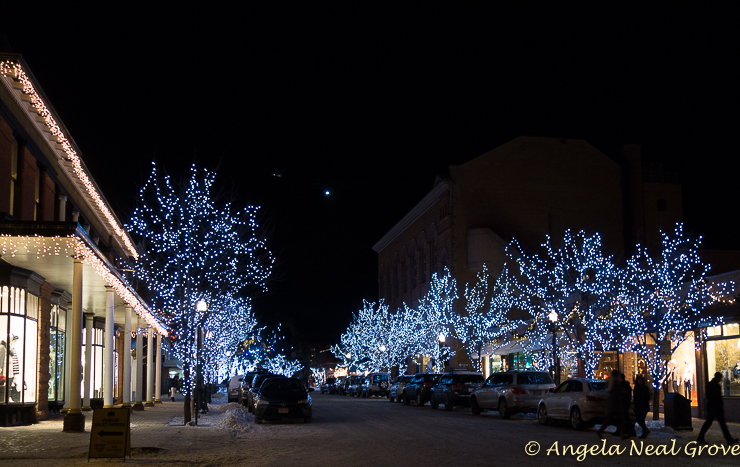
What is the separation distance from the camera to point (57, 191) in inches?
1031

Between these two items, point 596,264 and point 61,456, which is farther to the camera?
point 596,264

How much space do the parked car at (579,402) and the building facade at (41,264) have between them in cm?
1298

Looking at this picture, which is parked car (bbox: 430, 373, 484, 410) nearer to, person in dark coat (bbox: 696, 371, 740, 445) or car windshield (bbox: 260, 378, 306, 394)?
car windshield (bbox: 260, 378, 306, 394)

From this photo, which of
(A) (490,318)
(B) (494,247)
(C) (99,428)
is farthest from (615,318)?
(B) (494,247)

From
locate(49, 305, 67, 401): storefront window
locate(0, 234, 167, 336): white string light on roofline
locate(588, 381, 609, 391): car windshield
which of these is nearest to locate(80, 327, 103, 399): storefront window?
locate(49, 305, 67, 401): storefront window

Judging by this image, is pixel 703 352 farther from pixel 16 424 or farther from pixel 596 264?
pixel 16 424

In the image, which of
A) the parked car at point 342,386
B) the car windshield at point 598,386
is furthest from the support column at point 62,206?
the parked car at point 342,386

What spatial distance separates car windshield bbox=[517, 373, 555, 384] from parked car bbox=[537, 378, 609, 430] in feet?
11.2

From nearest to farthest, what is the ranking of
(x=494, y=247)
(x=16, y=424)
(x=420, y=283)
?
(x=16, y=424) → (x=494, y=247) → (x=420, y=283)

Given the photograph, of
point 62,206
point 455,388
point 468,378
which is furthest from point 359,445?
point 468,378

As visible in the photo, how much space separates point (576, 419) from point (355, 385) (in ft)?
124

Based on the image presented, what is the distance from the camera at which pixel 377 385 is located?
53281 mm

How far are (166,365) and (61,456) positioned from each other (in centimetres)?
6115

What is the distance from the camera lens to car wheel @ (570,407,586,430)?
21125mm
